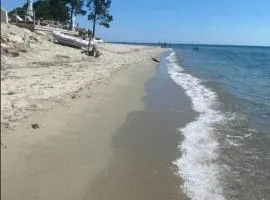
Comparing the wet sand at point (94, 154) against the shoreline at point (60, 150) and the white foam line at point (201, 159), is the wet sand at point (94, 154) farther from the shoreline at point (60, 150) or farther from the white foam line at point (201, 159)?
the white foam line at point (201, 159)

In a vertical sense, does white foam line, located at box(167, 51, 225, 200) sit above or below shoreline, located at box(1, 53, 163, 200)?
below

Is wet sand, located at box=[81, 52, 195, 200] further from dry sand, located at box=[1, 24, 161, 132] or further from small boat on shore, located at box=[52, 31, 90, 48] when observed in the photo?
small boat on shore, located at box=[52, 31, 90, 48]

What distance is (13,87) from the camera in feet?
44.0

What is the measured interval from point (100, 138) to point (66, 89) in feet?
18.4

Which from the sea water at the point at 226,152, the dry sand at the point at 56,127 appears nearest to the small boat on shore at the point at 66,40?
the dry sand at the point at 56,127

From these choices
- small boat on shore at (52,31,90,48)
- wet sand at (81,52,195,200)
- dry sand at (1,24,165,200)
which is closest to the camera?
dry sand at (1,24,165,200)

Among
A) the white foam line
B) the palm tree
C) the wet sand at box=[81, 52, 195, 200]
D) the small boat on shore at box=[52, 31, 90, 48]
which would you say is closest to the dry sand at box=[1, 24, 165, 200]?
the wet sand at box=[81, 52, 195, 200]

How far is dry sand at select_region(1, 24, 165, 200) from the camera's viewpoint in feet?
22.6

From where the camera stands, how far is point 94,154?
350 inches

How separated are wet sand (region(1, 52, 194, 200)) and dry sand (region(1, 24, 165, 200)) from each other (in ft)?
0.06

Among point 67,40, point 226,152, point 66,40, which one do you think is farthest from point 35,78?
point 67,40

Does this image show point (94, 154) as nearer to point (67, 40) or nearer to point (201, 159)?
point (201, 159)

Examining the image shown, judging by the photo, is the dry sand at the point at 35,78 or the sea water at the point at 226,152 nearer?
the sea water at the point at 226,152

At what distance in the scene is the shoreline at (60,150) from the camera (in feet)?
22.1
